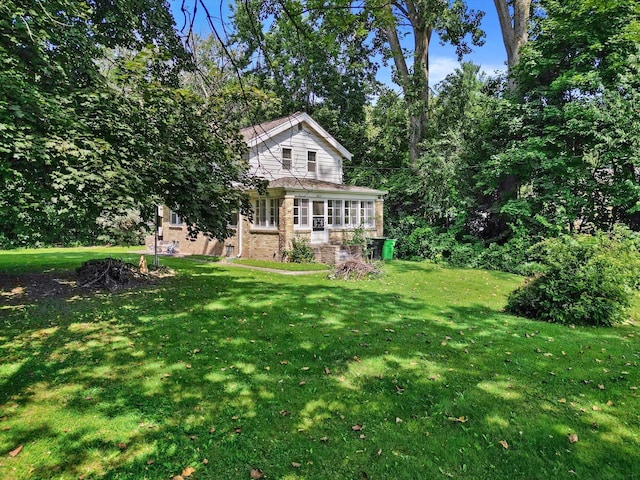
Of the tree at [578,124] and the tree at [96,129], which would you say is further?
the tree at [578,124]

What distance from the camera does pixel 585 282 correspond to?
729cm

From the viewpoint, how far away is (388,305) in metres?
8.51

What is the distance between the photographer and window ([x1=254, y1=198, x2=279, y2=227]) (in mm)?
16500

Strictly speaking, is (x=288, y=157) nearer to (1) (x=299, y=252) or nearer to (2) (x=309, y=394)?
(1) (x=299, y=252)

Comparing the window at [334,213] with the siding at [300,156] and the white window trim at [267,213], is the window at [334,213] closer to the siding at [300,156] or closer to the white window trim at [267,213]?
the siding at [300,156]

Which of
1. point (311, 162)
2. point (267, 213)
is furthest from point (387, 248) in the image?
point (311, 162)

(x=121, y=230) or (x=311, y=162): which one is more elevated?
(x=311, y=162)

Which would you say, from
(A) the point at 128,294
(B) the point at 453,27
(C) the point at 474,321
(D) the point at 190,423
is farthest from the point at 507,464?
(B) the point at 453,27

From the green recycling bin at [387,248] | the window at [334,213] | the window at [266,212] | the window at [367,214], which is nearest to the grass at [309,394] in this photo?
the window at [266,212]

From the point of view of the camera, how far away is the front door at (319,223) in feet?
56.2

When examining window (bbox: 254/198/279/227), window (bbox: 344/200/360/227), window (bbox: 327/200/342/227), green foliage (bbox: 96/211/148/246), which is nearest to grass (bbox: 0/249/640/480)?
green foliage (bbox: 96/211/148/246)

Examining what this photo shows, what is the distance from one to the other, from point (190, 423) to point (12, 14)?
6410mm

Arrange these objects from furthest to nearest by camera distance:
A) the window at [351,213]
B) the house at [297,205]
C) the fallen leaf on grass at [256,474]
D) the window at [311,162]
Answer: the window at [311,162]
the window at [351,213]
the house at [297,205]
the fallen leaf on grass at [256,474]

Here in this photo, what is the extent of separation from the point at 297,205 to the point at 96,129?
953 cm
